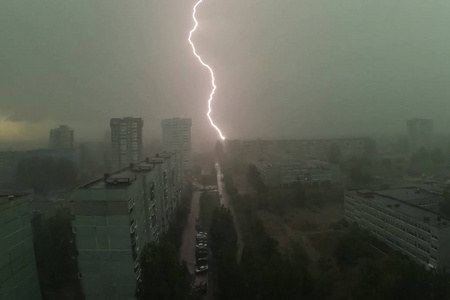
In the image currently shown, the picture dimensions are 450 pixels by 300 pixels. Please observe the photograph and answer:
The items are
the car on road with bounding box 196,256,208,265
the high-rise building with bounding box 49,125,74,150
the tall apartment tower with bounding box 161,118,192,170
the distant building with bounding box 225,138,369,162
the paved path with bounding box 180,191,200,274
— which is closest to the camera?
the car on road with bounding box 196,256,208,265

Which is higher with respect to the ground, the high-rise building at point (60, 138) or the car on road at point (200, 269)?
the high-rise building at point (60, 138)

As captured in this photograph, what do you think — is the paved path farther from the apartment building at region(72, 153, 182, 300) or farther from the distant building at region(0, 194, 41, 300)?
the distant building at region(0, 194, 41, 300)

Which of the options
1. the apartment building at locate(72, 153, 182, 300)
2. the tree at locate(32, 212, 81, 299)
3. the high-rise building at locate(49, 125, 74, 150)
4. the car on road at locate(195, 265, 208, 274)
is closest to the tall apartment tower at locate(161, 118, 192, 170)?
the high-rise building at locate(49, 125, 74, 150)

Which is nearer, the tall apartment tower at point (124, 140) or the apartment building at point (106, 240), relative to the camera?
the apartment building at point (106, 240)

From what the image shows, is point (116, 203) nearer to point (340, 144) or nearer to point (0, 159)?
point (0, 159)

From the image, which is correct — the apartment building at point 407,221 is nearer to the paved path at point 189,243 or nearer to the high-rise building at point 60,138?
the paved path at point 189,243

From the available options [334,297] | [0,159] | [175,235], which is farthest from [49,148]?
[334,297]

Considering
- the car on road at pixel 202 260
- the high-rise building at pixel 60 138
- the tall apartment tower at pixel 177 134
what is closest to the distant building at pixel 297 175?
the car on road at pixel 202 260
